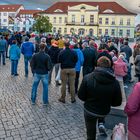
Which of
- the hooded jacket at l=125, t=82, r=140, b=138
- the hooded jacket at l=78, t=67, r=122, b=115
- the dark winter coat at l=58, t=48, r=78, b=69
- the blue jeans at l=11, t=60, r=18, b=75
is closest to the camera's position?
the hooded jacket at l=125, t=82, r=140, b=138

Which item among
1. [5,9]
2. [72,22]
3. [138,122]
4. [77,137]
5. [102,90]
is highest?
[5,9]

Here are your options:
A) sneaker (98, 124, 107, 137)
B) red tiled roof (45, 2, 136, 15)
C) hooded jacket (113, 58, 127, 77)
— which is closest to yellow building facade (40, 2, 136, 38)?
red tiled roof (45, 2, 136, 15)

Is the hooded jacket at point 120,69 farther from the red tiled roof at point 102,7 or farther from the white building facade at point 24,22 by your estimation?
the red tiled roof at point 102,7

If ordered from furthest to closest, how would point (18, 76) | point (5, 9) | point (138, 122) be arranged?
point (5, 9), point (18, 76), point (138, 122)

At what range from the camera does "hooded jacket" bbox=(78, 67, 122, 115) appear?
15.9 ft

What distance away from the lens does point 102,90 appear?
16.2 ft

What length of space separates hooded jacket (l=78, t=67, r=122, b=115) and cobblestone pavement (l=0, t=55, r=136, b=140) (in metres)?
1.57

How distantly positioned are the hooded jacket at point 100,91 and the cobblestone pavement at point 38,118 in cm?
157

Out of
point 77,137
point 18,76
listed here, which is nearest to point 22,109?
point 77,137

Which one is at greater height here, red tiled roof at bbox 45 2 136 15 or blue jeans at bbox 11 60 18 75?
red tiled roof at bbox 45 2 136 15

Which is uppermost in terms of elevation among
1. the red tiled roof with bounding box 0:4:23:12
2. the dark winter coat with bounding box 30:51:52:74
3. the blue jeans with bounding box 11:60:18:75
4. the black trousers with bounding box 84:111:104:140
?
the red tiled roof with bounding box 0:4:23:12

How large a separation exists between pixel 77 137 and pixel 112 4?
91.9 meters

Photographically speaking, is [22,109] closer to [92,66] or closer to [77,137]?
[77,137]

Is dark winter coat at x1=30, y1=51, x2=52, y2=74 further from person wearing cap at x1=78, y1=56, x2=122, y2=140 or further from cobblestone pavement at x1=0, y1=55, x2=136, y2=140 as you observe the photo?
person wearing cap at x1=78, y1=56, x2=122, y2=140
